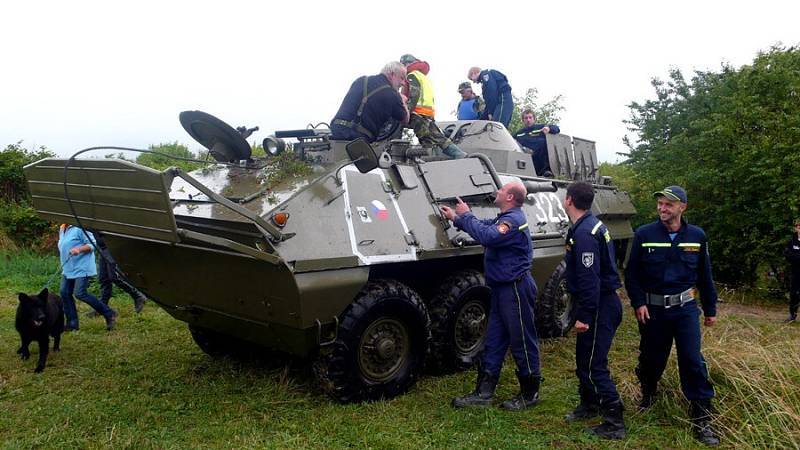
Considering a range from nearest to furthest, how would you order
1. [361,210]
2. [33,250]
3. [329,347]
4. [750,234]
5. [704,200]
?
[329,347]
[361,210]
[750,234]
[704,200]
[33,250]

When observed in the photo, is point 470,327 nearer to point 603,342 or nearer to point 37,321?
point 603,342

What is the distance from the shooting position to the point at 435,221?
18.3 ft

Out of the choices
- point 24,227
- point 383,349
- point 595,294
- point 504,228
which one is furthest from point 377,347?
point 24,227

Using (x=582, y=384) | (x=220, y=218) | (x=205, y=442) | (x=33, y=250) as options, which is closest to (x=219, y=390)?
(x=205, y=442)

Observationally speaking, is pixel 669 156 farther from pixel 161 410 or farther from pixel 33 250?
pixel 33 250

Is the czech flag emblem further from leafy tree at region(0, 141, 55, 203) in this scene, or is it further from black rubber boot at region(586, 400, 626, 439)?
leafy tree at region(0, 141, 55, 203)

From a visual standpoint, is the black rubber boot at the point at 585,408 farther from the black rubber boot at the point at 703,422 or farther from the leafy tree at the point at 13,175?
the leafy tree at the point at 13,175

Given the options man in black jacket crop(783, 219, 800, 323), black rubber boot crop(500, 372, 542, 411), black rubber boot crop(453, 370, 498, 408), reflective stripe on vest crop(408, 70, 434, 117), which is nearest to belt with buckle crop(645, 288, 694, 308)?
black rubber boot crop(500, 372, 542, 411)

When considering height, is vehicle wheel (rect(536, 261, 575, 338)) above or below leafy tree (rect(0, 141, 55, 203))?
below

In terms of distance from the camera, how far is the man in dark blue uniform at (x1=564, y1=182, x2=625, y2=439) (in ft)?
14.4

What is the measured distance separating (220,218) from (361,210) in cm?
107

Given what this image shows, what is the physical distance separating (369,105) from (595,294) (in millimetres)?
2646

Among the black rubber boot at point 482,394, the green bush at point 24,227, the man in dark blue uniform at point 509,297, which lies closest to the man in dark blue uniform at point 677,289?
the man in dark blue uniform at point 509,297

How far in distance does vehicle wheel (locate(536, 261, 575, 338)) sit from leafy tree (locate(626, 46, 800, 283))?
496 cm
